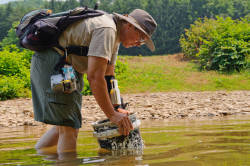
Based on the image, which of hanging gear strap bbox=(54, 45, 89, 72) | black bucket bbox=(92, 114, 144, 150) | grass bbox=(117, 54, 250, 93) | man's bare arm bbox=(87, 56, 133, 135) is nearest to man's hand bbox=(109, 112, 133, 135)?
man's bare arm bbox=(87, 56, 133, 135)

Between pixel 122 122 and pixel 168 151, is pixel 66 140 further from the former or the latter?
pixel 168 151

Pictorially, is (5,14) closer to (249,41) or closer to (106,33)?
(249,41)

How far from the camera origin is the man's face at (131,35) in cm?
319

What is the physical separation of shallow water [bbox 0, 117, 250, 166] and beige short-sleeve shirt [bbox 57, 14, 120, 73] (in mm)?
851

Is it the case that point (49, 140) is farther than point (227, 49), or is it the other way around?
point (227, 49)

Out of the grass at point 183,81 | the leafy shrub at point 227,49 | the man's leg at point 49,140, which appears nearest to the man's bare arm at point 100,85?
the man's leg at point 49,140

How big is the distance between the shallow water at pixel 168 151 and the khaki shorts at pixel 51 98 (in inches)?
14.2

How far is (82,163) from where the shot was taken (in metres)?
2.97

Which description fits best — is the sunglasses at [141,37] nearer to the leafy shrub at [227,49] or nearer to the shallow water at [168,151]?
the shallow water at [168,151]

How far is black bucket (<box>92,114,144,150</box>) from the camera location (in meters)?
3.33

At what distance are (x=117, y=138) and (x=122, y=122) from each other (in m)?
0.34

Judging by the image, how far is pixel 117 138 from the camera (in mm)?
3410

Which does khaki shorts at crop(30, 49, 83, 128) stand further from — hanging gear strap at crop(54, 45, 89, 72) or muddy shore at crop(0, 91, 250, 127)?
muddy shore at crop(0, 91, 250, 127)

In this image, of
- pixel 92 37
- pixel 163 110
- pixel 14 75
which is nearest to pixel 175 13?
pixel 14 75
